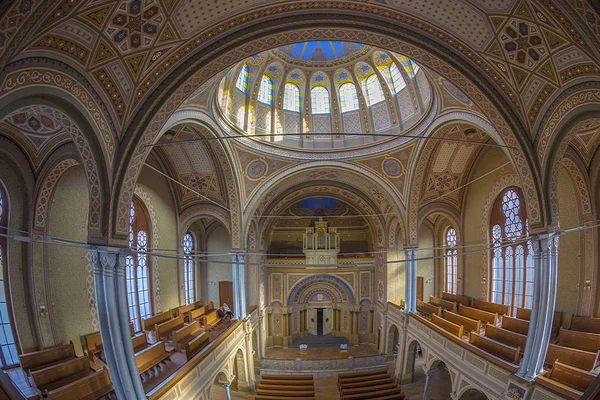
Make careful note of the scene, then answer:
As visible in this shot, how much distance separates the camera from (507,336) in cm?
1042

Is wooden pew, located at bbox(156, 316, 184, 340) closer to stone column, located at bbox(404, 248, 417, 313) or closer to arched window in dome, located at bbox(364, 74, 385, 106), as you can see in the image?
stone column, located at bbox(404, 248, 417, 313)

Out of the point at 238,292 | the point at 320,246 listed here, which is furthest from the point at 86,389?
the point at 320,246

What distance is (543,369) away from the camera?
837 centimetres

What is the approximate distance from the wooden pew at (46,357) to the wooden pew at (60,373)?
22.1 inches

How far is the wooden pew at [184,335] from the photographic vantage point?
11.5 meters

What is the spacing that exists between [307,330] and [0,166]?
19239 millimetres

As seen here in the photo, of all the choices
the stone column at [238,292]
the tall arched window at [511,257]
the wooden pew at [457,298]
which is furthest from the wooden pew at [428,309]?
the stone column at [238,292]

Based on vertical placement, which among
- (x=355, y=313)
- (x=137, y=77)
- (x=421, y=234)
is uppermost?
(x=137, y=77)

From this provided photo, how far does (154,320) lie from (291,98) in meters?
11.4

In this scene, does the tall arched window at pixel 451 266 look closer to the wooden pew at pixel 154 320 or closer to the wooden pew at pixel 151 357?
the wooden pew at pixel 154 320

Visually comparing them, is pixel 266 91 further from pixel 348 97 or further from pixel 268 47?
pixel 268 47

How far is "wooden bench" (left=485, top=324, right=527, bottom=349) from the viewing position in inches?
388

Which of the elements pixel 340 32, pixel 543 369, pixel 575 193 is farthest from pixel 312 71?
A: pixel 543 369

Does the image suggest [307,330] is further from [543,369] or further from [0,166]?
[0,166]
